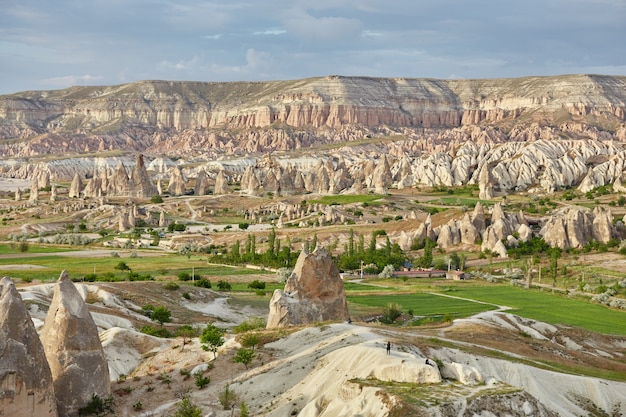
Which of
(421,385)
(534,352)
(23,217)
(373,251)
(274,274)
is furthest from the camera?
(23,217)

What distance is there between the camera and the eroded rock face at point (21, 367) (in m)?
27.0

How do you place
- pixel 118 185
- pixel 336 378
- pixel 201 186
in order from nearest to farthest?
pixel 336 378, pixel 118 185, pixel 201 186

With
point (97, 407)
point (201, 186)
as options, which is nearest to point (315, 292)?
point (97, 407)

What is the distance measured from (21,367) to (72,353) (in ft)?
10.8

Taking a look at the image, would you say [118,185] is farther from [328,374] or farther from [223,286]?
[328,374]

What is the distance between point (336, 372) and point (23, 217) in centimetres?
11161

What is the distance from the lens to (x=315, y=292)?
147 feet

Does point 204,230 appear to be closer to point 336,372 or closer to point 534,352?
point 534,352

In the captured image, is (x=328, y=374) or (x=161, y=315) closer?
(x=328, y=374)

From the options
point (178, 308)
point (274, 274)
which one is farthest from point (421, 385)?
point (274, 274)

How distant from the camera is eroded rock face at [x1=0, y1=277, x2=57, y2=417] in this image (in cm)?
2702

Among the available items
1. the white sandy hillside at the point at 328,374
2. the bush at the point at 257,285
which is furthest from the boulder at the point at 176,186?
the white sandy hillside at the point at 328,374

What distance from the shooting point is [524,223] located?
329ft

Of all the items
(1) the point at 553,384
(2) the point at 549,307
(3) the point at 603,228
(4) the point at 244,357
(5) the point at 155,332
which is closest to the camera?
(1) the point at 553,384
